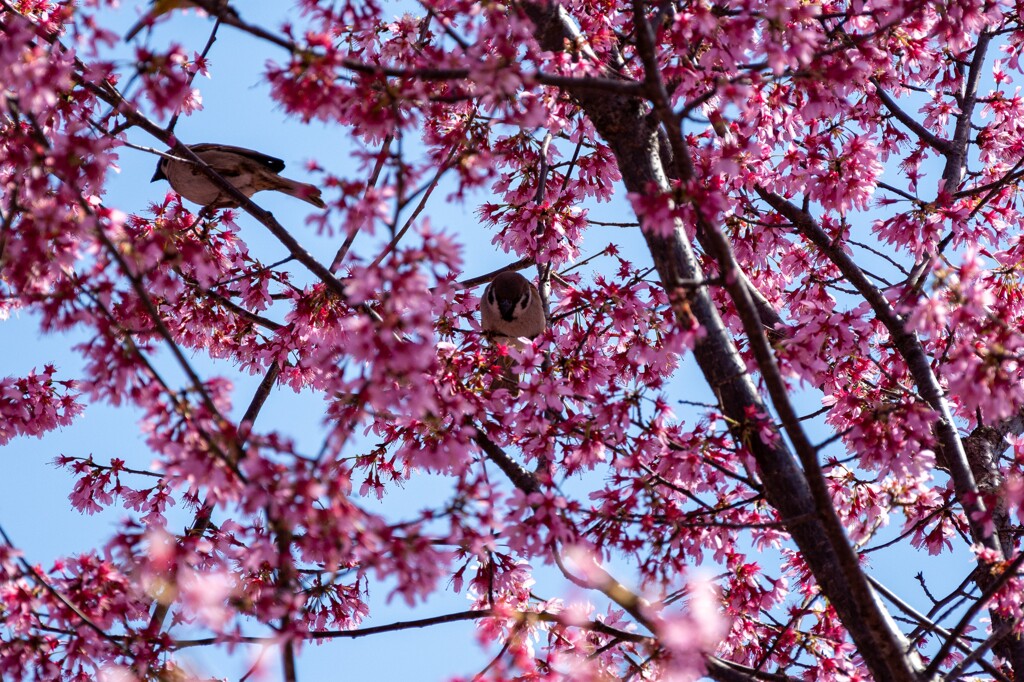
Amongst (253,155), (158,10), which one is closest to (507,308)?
(253,155)

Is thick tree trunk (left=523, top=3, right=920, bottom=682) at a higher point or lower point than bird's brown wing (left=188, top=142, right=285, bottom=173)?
lower

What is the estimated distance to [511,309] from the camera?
6.57 m

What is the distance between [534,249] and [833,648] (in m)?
2.91

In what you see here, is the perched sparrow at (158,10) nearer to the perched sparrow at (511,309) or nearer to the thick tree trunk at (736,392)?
the thick tree trunk at (736,392)

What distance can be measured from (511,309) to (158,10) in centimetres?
352

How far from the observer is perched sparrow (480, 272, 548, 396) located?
21.6 feet

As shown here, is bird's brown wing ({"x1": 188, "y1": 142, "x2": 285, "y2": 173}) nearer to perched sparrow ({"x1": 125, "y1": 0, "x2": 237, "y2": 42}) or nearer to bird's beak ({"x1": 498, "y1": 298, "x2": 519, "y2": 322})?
bird's beak ({"x1": 498, "y1": 298, "x2": 519, "y2": 322})

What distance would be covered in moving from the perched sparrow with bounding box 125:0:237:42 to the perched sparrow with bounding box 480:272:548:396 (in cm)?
330

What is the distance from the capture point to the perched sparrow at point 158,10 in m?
3.43

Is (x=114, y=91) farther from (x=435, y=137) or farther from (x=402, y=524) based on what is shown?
(x=402, y=524)

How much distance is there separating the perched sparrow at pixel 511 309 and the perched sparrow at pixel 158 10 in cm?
330

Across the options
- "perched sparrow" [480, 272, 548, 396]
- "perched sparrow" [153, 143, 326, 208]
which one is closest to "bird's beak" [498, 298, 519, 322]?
"perched sparrow" [480, 272, 548, 396]

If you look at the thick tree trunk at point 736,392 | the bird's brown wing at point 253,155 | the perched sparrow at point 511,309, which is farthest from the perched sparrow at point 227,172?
the thick tree trunk at point 736,392

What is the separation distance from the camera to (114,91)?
4730 millimetres
